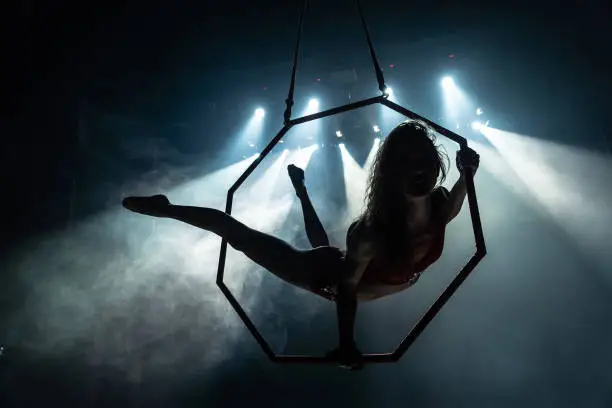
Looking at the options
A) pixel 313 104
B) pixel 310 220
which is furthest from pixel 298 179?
pixel 313 104

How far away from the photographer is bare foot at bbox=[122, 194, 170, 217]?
6.65 feet

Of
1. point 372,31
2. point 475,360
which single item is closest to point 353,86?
point 372,31

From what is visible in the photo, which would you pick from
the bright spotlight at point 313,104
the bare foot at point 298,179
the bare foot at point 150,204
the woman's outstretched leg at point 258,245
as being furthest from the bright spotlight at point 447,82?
the bare foot at point 150,204

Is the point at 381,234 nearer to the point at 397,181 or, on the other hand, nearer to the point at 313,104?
the point at 397,181

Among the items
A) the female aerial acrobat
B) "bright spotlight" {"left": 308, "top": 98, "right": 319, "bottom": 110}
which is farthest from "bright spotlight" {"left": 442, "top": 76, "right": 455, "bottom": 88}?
the female aerial acrobat

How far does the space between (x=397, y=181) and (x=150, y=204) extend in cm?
119

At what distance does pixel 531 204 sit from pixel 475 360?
2.72 metres

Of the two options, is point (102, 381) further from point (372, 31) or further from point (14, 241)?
point (372, 31)

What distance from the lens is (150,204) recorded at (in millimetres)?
2053

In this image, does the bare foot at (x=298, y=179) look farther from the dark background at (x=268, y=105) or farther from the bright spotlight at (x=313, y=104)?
the bright spotlight at (x=313, y=104)

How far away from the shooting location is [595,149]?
19.5 ft

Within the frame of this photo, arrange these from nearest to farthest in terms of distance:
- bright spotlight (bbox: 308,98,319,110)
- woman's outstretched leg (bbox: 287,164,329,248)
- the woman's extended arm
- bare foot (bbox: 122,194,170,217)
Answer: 1. the woman's extended arm
2. bare foot (bbox: 122,194,170,217)
3. woman's outstretched leg (bbox: 287,164,329,248)
4. bright spotlight (bbox: 308,98,319,110)

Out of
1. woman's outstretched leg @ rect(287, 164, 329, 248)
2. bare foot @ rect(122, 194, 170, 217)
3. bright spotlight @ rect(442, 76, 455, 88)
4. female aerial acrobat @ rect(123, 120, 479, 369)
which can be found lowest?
female aerial acrobat @ rect(123, 120, 479, 369)

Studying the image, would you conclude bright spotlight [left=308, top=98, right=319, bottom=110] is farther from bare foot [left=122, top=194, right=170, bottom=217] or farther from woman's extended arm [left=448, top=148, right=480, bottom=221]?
woman's extended arm [left=448, top=148, right=480, bottom=221]
